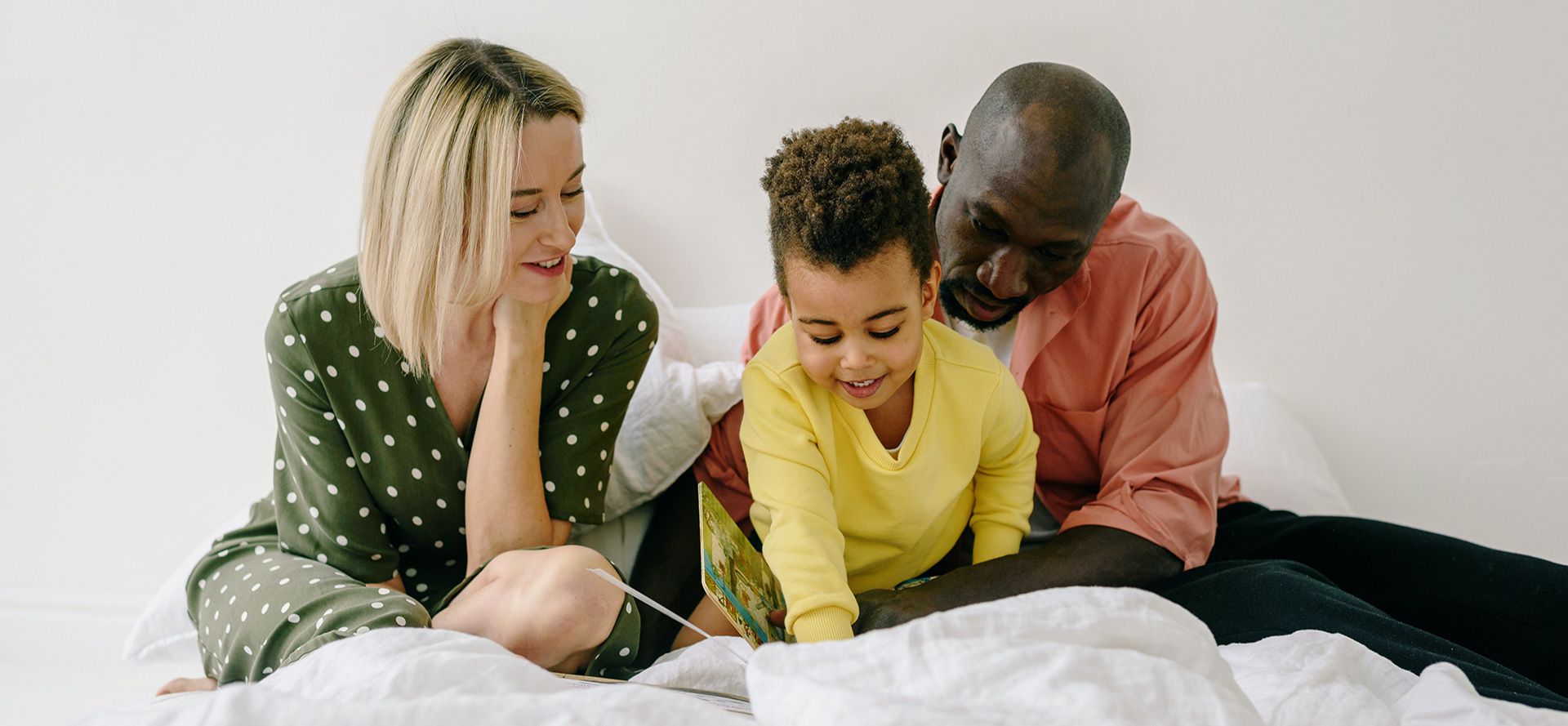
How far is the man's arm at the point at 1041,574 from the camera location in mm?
1159

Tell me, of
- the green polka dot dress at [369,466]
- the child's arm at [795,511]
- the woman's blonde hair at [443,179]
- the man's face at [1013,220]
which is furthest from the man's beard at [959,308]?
the woman's blonde hair at [443,179]

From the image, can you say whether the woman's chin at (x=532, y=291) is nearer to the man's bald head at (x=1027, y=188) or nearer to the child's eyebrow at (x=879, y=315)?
the child's eyebrow at (x=879, y=315)

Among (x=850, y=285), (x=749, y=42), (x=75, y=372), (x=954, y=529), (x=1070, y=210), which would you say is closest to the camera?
(x=850, y=285)

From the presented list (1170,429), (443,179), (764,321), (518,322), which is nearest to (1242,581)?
(1170,429)

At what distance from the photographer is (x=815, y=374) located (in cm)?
112

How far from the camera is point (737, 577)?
1.09 meters

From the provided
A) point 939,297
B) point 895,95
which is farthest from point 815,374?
point 895,95

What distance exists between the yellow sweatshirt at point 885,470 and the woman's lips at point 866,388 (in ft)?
0.19

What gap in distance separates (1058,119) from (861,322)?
34 centimetres

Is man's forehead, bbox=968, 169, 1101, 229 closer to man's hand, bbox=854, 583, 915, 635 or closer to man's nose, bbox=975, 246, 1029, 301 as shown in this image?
man's nose, bbox=975, 246, 1029, 301

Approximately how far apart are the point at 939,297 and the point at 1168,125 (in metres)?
0.67

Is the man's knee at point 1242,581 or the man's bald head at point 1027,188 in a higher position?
the man's bald head at point 1027,188

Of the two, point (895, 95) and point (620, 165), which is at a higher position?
point (895, 95)

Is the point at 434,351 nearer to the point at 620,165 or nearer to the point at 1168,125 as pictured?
the point at 620,165
